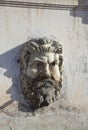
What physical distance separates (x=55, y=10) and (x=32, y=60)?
0.63 metres

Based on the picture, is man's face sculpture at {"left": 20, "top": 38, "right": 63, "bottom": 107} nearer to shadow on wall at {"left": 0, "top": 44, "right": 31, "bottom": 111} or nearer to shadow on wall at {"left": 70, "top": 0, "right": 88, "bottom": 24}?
shadow on wall at {"left": 0, "top": 44, "right": 31, "bottom": 111}

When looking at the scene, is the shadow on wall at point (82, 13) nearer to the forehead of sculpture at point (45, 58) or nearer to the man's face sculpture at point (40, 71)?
the man's face sculpture at point (40, 71)

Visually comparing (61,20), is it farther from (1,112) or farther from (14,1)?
(1,112)

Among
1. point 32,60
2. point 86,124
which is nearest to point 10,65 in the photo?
point 32,60

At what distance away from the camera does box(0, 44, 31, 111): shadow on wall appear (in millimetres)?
8680

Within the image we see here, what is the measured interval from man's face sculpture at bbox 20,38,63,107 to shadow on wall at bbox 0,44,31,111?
0.05m

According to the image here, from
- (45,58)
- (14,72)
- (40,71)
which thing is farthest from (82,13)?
(14,72)

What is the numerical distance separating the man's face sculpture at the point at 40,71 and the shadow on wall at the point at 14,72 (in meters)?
0.05

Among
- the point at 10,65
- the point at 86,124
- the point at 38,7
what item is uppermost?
the point at 38,7

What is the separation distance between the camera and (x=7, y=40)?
28.6ft

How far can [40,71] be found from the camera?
8.62 metres

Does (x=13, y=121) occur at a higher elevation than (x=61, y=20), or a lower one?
lower

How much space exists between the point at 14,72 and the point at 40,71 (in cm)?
28

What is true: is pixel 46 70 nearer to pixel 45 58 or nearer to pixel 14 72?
pixel 45 58
